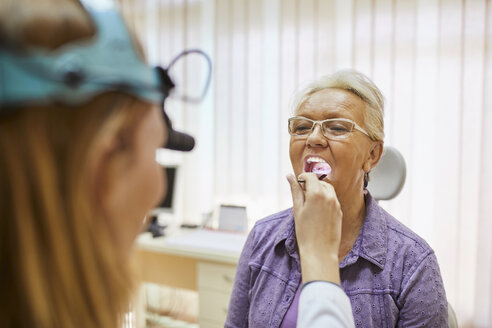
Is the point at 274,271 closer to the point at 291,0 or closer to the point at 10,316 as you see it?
the point at 10,316

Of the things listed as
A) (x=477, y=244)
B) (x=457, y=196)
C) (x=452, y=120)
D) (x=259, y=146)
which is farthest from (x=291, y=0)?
(x=477, y=244)

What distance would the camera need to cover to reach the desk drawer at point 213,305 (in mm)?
2172

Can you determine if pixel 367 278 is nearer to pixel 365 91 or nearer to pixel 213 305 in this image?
pixel 365 91

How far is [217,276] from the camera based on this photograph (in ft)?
7.22

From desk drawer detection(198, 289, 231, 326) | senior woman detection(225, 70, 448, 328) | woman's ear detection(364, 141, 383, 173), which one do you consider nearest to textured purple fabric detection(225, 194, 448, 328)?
senior woman detection(225, 70, 448, 328)

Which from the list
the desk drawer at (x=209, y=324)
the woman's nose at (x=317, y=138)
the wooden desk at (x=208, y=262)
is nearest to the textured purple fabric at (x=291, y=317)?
the woman's nose at (x=317, y=138)

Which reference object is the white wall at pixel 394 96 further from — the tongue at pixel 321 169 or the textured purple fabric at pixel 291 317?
the textured purple fabric at pixel 291 317

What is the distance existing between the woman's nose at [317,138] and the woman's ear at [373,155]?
0.17 meters

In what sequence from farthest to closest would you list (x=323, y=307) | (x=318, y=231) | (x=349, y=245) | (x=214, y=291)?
(x=214, y=291)
(x=349, y=245)
(x=318, y=231)
(x=323, y=307)

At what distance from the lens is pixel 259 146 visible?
9.51 feet

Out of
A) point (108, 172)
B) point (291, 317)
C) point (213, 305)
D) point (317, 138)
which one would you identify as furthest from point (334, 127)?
point (213, 305)

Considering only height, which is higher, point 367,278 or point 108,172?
point 108,172

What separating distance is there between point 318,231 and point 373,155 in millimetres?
500

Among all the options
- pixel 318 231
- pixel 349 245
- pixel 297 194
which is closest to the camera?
pixel 318 231
